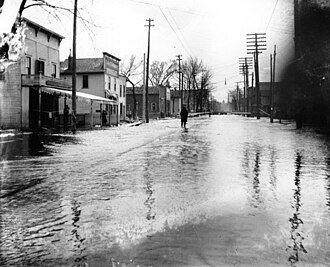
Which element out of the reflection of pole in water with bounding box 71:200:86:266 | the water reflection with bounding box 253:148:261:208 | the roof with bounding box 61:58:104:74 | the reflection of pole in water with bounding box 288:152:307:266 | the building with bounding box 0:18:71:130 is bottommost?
the reflection of pole in water with bounding box 71:200:86:266

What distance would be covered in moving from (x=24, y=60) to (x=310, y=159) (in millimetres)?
24315

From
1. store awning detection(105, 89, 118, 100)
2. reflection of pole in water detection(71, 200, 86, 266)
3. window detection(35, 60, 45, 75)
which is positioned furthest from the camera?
store awning detection(105, 89, 118, 100)

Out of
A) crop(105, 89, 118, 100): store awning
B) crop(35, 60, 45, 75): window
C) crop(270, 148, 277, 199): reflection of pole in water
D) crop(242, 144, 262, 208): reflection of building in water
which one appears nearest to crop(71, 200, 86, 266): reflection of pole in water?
crop(242, 144, 262, 208): reflection of building in water

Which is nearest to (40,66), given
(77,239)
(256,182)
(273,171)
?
(273,171)

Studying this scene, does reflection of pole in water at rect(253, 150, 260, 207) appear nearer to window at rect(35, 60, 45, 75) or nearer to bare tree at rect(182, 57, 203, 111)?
window at rect(35, 60, 45, 75)

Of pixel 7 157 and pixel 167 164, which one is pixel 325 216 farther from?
pixel 7 157

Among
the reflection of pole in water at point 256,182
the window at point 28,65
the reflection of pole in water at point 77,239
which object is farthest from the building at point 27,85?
the reflection of pole in water at point 77,239

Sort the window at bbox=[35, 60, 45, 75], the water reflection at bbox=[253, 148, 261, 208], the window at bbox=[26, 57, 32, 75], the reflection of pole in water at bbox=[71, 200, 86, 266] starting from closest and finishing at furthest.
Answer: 1. the reflection of pole in water at bbox=[71, 200, 86, 266]
2. the water reflection at bbox=[253, 148, 261, 208]
3. the window at bbox=[26, 57, 32, 75]
4. the window at bbox=[35, 60, 45, 75]

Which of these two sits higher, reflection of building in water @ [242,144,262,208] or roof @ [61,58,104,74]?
roof @ [61,58,104,74]

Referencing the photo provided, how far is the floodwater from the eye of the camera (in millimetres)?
3967

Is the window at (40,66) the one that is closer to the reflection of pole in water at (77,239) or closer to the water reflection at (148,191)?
the water reflection at (148,191)

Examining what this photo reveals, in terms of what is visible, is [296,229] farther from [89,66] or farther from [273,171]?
[89,66]

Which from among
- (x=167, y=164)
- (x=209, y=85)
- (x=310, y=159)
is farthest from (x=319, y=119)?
(x=209, y=85)

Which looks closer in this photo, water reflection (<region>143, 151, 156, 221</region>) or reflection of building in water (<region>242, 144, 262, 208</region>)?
water reflection (<region>143, 151, 156, 221</region>)
